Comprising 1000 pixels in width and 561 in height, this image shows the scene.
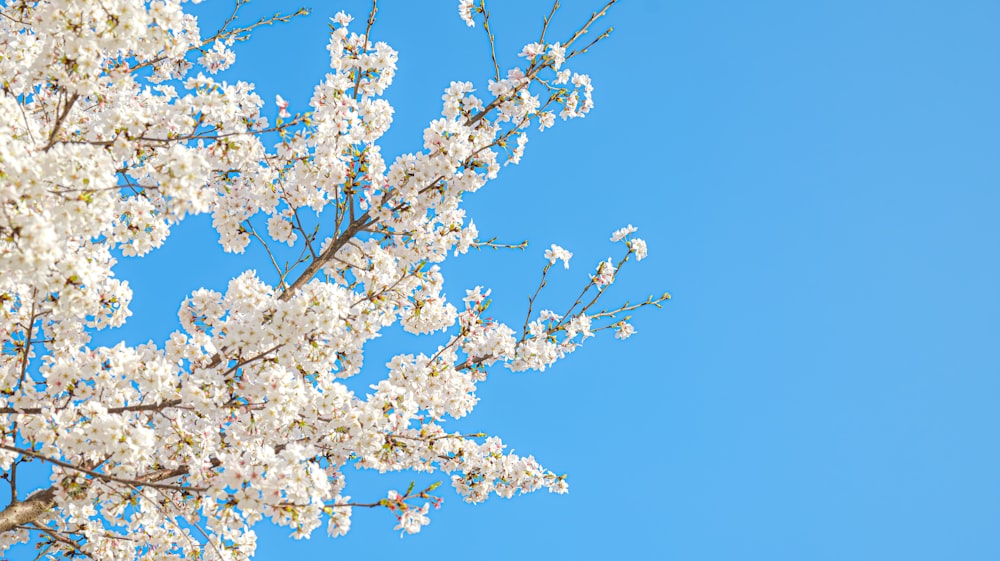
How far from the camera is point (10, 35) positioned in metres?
9.03

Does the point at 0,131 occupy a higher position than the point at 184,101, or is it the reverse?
the point at 184,101

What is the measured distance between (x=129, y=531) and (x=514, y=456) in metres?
4.74

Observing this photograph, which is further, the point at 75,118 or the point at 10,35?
the point at 10,35

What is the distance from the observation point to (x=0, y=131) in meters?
5.23

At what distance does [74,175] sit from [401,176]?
3201 mm

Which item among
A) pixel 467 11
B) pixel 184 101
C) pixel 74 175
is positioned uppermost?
pixel 467 11

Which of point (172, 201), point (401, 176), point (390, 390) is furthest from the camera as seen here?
point (401, 176)

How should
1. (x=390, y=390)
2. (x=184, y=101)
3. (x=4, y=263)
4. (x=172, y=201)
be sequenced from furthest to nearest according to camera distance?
(x=390, y=390) → (x=184, y=101) → (x=172, y=201) → (x=4, y=263)

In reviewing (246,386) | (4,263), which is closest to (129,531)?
(246,386)

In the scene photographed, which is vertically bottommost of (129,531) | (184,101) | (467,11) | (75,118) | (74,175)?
(129,531)

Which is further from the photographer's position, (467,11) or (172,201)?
(467,11)

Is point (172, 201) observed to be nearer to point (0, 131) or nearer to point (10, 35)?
point (0, 131)

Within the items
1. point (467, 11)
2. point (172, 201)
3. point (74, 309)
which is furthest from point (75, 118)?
point (467, 11)

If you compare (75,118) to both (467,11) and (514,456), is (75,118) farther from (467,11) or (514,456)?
(514,456)
